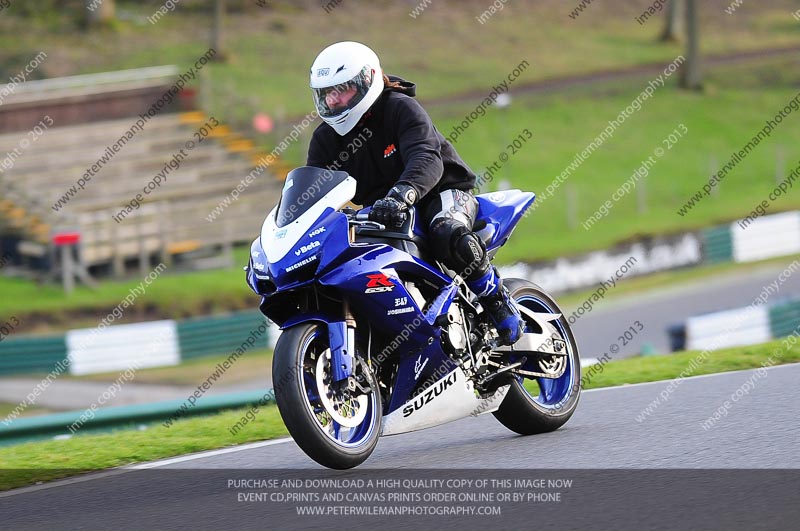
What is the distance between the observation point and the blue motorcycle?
219 inches

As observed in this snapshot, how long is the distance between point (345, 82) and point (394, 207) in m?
0.74

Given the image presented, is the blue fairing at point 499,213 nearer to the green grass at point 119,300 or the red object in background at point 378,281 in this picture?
the red object in background at point 378,281

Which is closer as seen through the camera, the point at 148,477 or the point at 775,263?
the point at 148,477

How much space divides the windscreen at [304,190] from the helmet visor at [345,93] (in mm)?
377

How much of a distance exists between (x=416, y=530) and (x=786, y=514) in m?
1.37

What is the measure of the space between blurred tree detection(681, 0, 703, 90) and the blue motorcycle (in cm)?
3554

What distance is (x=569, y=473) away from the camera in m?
5.39

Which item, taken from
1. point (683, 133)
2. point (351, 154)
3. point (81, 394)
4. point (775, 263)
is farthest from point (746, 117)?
point (351, 154)

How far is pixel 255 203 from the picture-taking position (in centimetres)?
2591

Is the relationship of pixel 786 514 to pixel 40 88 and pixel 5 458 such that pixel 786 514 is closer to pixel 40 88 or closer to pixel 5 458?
pixel 5 458

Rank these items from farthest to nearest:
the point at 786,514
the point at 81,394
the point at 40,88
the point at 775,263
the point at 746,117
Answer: the point at 746,117 < the point at 40,88 < the point at 775,263 < the point at 81,394 < the point at 786,514

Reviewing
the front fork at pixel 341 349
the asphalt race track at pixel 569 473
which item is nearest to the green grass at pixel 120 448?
the asphalt race track at pixel 569 473

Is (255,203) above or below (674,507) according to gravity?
below

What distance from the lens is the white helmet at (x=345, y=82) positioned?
6.05 metres
